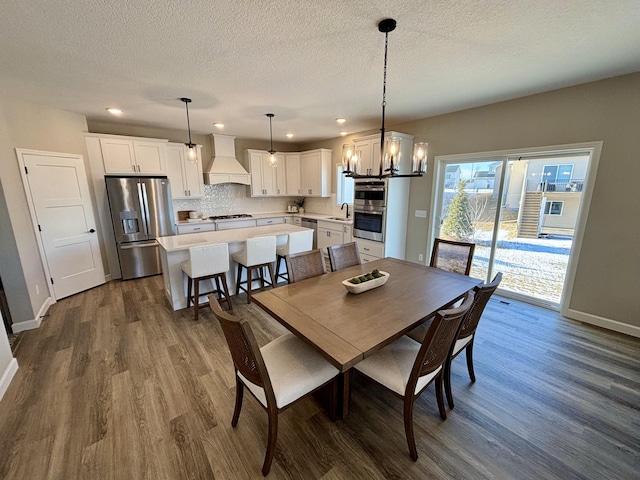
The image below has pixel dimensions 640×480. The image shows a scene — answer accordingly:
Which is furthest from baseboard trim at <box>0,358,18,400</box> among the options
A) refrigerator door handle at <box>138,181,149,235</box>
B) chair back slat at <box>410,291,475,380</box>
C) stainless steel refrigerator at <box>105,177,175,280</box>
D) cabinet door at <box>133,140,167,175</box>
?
cabinet door at <box>133,140,167,175</box>

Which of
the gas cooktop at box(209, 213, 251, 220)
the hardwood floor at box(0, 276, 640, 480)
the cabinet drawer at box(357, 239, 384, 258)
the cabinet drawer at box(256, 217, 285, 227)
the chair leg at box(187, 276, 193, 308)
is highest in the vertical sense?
the gas cooktop at box(209, 213, 251, 220)

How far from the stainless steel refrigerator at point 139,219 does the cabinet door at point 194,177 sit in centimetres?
60

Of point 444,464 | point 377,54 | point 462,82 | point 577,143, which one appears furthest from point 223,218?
point 577,143

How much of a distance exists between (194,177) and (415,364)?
16.9 feet

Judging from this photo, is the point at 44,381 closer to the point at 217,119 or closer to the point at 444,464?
the point at 444,464

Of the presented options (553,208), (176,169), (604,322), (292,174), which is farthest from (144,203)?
(604,322)

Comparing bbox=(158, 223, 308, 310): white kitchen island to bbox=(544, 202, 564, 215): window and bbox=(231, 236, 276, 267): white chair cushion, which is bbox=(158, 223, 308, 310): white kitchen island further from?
bbox=(544, 202, 564, 215): window

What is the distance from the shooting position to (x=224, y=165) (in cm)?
538

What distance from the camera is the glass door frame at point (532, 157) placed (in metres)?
2.78

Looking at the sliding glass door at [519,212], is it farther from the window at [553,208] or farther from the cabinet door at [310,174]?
the cabinet door at [310,174]

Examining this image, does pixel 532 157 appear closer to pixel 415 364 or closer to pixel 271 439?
pixel 415 364

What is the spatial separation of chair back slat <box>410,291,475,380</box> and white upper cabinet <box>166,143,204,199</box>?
16.7 feet

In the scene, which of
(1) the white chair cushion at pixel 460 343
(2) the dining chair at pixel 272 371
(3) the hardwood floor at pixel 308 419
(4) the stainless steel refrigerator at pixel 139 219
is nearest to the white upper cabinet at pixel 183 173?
(4) the stainless steel refrigerator at pixel 139 219

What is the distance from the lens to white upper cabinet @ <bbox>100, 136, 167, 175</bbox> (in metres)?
4.08
